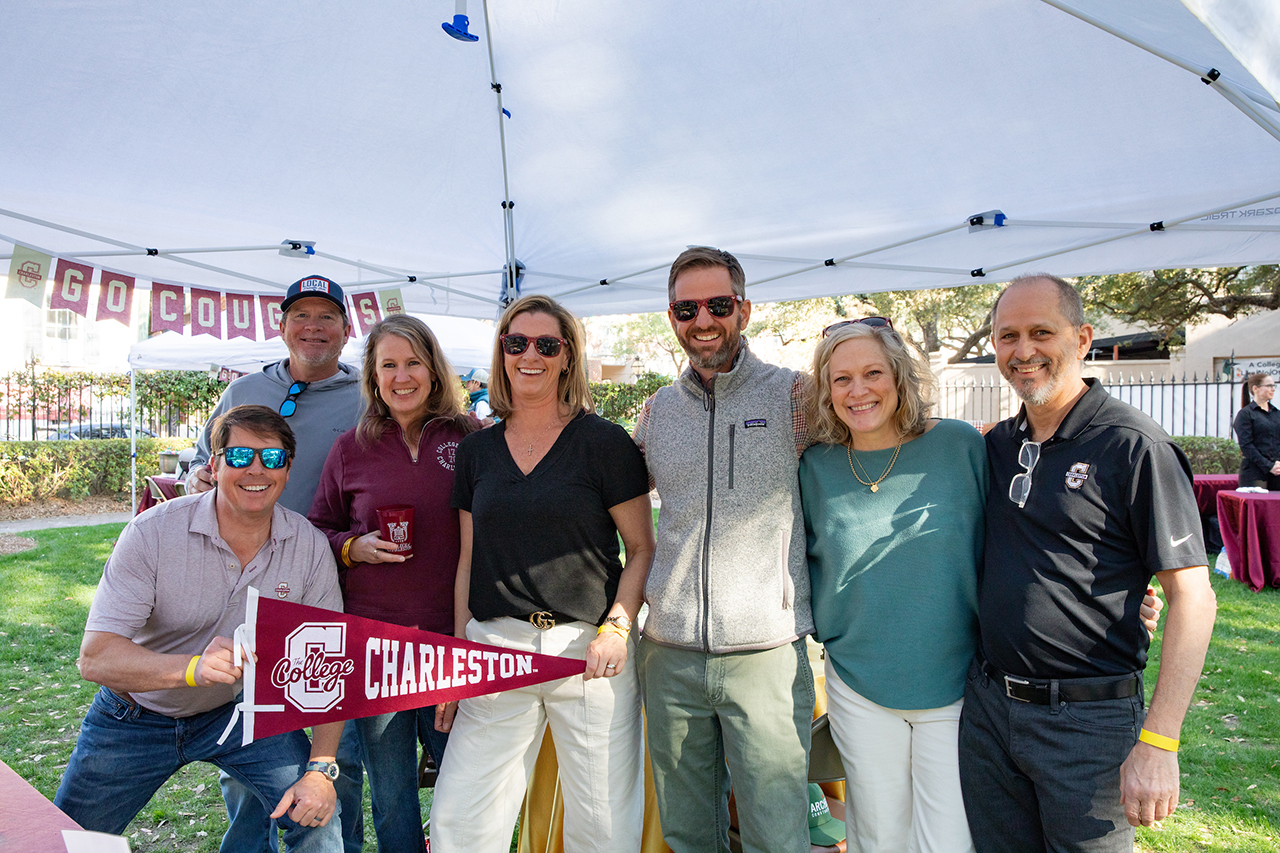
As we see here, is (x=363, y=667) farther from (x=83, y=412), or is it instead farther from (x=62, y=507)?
(x=83, y=412)

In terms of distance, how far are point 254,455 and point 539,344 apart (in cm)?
109

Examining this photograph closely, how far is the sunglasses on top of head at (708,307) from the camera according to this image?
8.39 feet

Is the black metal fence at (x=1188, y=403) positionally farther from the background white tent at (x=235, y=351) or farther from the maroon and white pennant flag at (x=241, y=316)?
the maroon and white pennant flag at (x=241, y=316)

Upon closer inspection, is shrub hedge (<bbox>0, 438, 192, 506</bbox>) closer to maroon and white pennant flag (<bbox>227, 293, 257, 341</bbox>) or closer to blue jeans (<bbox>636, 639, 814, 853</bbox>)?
maroon and white pennant flag (<bbox>227, 293, 257, 341</bbox>)

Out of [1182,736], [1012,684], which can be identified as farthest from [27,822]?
[1182,736]

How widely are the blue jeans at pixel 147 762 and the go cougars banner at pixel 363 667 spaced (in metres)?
0.42

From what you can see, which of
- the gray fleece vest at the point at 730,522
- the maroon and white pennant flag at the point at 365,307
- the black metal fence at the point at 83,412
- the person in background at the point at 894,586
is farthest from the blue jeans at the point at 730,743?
the black metal fence at the point at 83,412

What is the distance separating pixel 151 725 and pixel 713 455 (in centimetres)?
226

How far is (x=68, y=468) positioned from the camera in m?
14.0

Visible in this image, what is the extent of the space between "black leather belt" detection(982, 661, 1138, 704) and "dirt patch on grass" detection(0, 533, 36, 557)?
40.2ft

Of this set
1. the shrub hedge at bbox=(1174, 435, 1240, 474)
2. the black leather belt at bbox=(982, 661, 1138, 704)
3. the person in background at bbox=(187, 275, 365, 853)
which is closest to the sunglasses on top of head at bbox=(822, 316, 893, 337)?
the black leather belt at bbox=(982, 661, 1138, 704)

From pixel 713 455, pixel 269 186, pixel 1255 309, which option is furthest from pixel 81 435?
pixel 1255 309

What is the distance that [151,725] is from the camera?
2582 mm

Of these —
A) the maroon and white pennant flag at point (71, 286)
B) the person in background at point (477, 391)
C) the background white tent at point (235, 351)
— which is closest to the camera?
the maroon and white pennant flag at point (71, 286)
